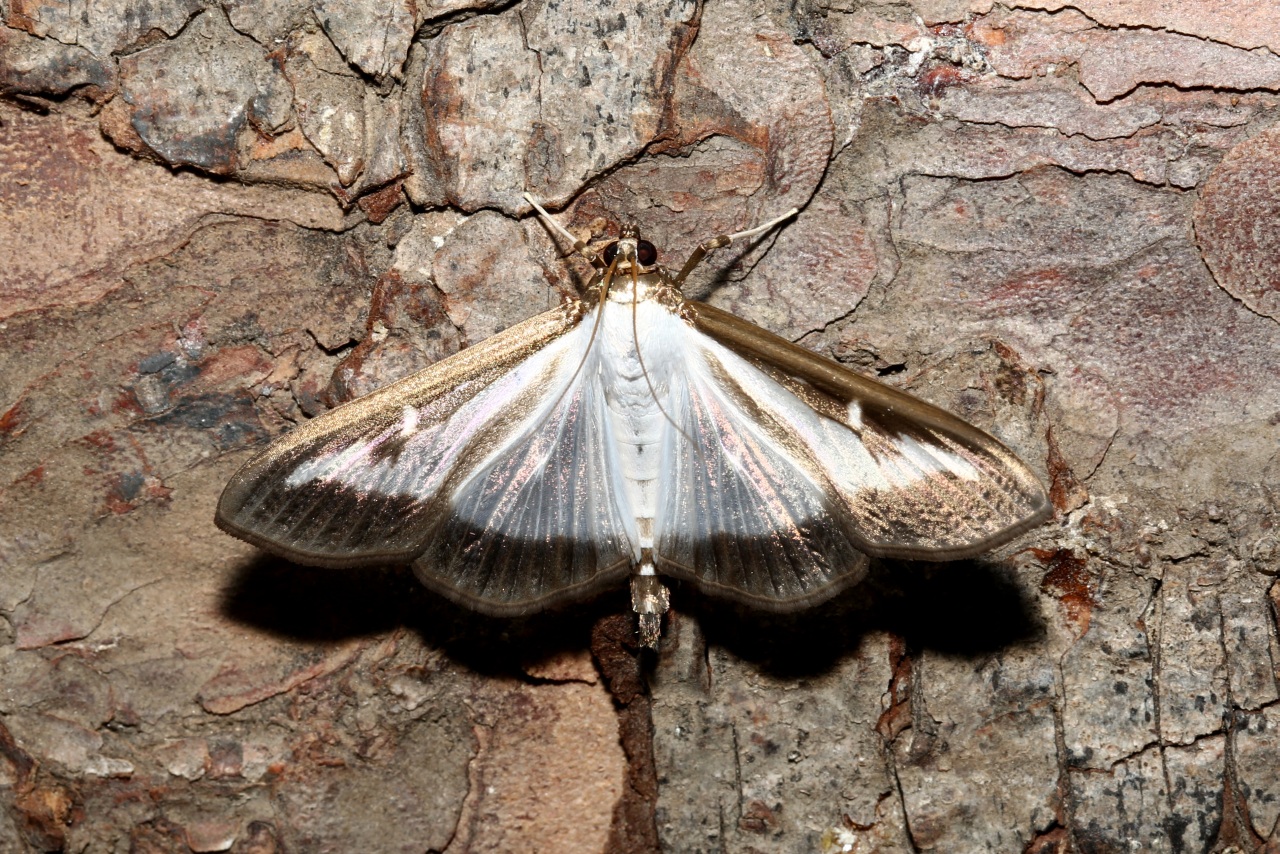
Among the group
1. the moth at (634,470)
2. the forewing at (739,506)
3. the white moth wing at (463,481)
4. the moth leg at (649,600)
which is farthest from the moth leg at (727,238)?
the moth leg at (649,600)

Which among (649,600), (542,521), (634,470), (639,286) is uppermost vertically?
(639,286)

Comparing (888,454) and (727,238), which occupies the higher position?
(727,238)

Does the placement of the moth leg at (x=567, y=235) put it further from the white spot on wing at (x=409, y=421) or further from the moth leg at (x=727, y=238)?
→ the white spot on wing at (x=409, y=421)

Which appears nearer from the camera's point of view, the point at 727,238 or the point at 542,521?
the point at 727,238

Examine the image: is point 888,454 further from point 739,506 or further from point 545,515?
point 545,515

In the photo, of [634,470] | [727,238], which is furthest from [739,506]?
[727,238]

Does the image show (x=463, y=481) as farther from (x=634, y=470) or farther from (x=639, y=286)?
(x=639, y=286)
